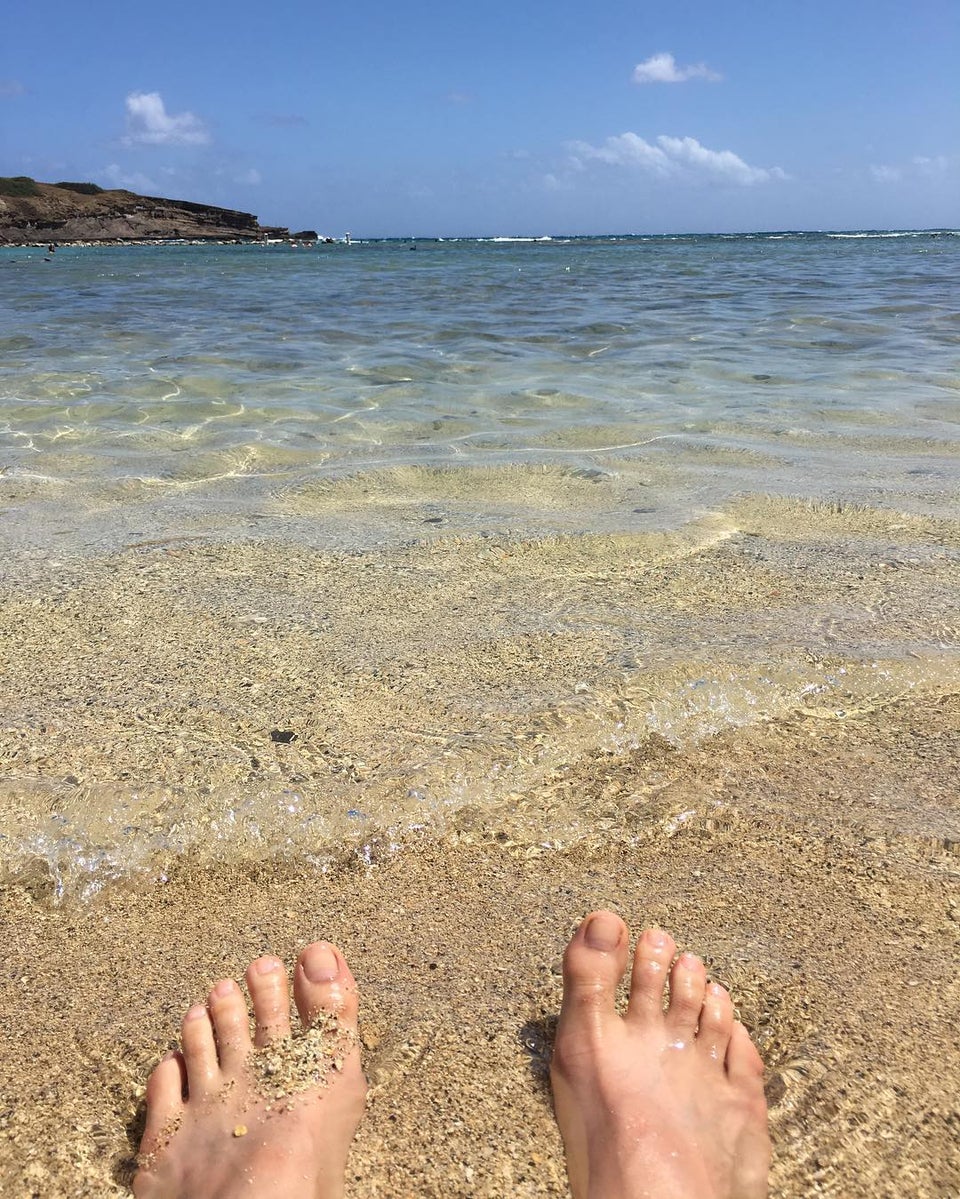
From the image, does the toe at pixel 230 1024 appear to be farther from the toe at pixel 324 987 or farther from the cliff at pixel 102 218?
the cliff at pixel 102 218

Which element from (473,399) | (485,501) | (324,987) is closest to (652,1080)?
(324,987)

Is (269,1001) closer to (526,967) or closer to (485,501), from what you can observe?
(526,967)

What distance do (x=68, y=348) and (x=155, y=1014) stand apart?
733cm

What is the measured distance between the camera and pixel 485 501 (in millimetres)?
3596

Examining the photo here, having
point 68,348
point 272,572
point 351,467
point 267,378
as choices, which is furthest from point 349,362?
point 272,572

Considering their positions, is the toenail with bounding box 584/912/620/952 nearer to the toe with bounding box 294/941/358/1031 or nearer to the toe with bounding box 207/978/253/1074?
the toe with bounding box 294/941/358/1031

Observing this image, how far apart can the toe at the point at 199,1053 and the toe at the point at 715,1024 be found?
694 millimetres

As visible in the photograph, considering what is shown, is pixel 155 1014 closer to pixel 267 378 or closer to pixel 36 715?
pixel 36 715

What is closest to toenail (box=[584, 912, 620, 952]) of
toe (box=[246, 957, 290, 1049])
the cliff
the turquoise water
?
toe (box=[246, 957, 290, 1049])

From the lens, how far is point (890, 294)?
12.0 m

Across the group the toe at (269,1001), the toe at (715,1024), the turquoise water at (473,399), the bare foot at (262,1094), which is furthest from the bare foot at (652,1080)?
the turquoise water at (473,399)

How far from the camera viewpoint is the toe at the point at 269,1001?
4.60 ft

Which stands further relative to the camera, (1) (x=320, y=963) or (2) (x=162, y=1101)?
(1) (x=320, y=963)

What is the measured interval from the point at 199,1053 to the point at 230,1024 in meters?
0.06
